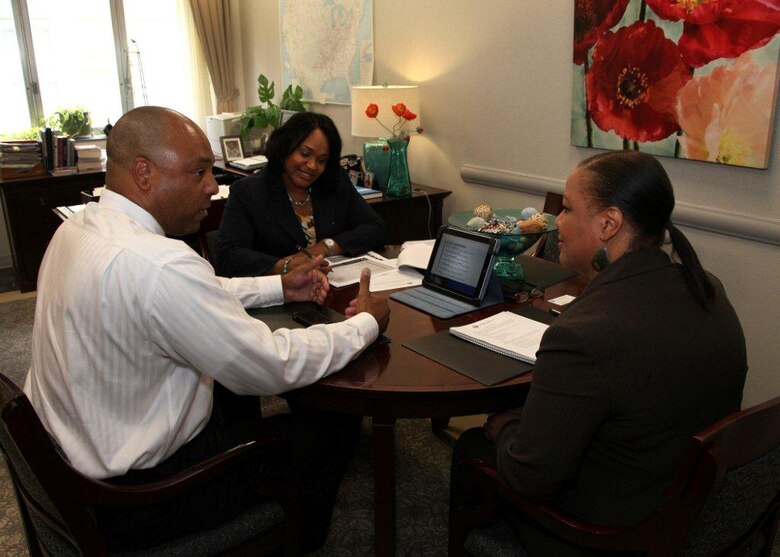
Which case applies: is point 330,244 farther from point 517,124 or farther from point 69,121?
point 69,121

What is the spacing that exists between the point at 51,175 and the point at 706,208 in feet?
13.2

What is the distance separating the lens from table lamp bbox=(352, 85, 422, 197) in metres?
3.52

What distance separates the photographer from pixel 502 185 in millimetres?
3393

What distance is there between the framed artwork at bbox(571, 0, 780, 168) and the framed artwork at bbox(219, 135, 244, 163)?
8.50 ft

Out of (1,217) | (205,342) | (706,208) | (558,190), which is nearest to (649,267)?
(205,342)

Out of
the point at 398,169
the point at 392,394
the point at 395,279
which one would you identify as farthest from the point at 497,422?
the point at 398,169

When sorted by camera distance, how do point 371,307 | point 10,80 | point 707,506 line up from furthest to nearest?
1. point 10,80
2. point 371,307
3. point 707,506

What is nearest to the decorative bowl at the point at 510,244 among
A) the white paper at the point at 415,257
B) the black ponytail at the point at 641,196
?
the white paper at the point at 415,257

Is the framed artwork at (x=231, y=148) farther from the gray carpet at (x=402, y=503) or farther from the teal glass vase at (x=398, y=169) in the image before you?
the gray carpet at (x=402, y=503)

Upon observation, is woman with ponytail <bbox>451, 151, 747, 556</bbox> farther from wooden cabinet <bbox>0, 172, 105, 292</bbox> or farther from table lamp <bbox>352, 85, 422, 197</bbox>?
wooden cabinet <bbox>0, 172, 105, 292</bbox>

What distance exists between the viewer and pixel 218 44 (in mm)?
5453

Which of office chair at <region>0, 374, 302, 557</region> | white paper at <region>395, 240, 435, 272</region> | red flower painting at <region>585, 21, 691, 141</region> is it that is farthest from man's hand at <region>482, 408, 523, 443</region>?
red flower painting at <region>585, 21, 691, 141</region>

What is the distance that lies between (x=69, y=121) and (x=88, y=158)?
644 millimetres

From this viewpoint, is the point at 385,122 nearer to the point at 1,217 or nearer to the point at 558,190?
the point at 558,190
